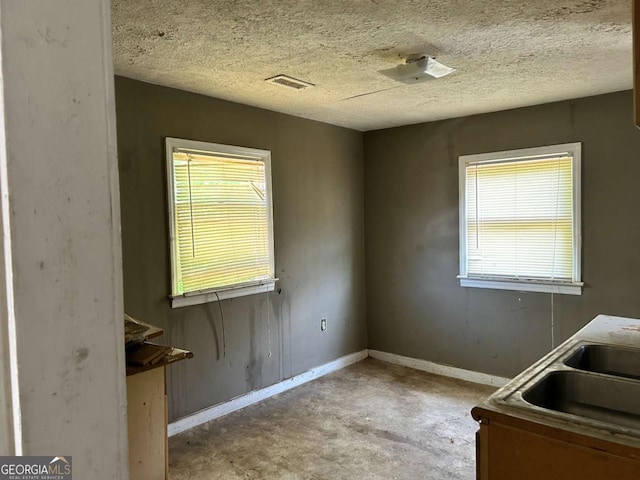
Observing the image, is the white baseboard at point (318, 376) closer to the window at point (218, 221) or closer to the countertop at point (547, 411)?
the window at point (218, 221)

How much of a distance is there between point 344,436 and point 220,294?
1.36 meters

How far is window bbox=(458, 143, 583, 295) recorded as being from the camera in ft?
12.0

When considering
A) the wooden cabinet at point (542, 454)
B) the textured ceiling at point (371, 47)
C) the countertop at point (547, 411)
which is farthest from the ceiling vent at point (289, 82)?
the wooden cabinet at point (542, 454)

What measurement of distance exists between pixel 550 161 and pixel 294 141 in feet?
7.08

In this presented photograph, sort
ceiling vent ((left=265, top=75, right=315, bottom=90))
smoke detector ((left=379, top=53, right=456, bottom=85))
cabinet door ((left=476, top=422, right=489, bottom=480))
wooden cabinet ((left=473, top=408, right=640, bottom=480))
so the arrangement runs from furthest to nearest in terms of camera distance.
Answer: ceiling vent ((left=265, top=75, right=315, bottom=90)) < smoke detector ((left=379, top=53, right=456, bottom=85)) < cabinet door ((left=476, top=422, right=489, bottom=480)) < wooden cabinet ((left=473, top=408, right=640, bottom=480))

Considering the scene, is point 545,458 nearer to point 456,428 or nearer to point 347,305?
point 456,428

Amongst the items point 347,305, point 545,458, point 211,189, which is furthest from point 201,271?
point 545,458

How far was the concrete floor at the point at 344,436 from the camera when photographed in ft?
9.05

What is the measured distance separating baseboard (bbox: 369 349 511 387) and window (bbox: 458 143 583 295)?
32.3 inches

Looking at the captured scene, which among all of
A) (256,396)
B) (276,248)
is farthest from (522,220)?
(256,396)

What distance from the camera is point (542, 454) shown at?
128 centimetres

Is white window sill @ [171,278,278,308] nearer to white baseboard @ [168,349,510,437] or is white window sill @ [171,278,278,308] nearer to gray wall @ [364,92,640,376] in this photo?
white baseboard @ [168,349,510,437]

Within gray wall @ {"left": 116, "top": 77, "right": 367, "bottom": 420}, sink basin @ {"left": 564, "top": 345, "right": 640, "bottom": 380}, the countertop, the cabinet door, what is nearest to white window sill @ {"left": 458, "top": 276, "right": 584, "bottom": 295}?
gray wall @ {"left": 116, "top": 77, "right": 367, "bottom": 420}

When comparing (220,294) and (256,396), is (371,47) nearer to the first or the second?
(220,294)
